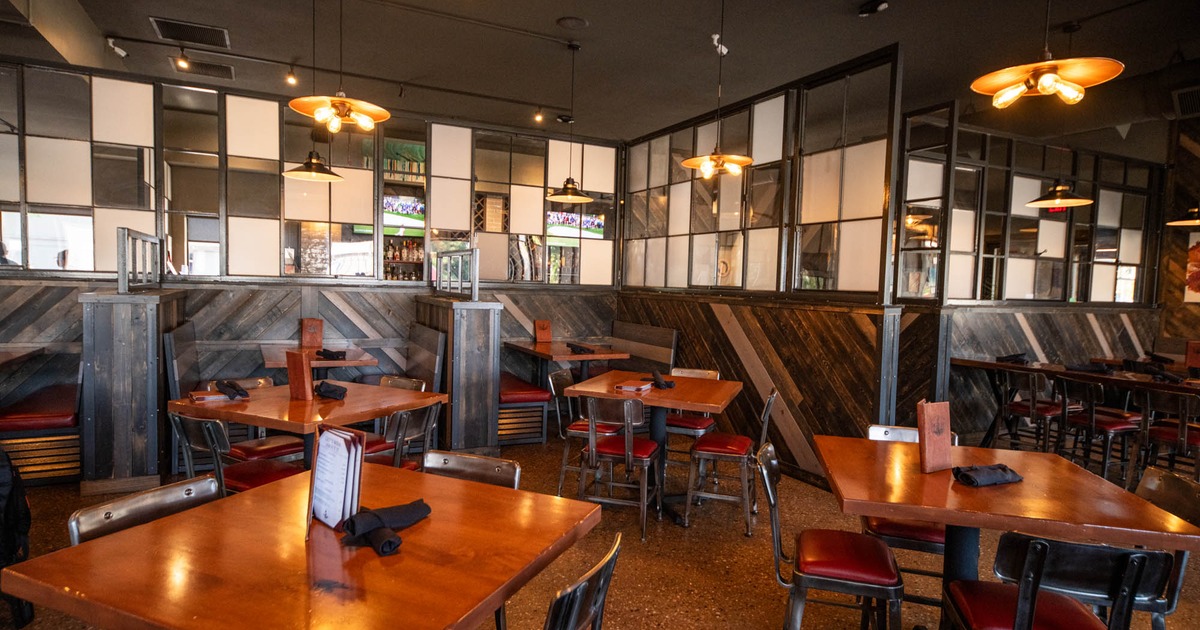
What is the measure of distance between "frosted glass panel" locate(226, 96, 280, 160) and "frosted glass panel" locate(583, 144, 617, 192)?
3550 millimetres

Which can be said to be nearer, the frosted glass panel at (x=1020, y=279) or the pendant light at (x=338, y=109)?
the pendant light at (x=338, y=109)

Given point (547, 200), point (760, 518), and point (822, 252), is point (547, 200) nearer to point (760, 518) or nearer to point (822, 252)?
point (822, 252)

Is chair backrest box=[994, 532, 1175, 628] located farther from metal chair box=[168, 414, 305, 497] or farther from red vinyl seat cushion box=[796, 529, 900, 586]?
metal chair box=[168, 414, 305, 497]

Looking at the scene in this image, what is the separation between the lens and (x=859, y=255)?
16.0ft

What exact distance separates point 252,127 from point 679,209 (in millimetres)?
4717

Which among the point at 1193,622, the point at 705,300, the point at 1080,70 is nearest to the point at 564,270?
the point at 705,300

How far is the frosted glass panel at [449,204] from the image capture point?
699 centimetres

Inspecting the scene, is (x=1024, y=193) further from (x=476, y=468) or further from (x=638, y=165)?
(x=476, y=468)

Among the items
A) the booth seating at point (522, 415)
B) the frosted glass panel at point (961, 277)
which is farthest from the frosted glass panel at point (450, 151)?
the frosted glass panel at point (961, 277)

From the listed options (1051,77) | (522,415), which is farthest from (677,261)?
(1051,77)

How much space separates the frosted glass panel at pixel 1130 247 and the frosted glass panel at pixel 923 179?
14.1 ft

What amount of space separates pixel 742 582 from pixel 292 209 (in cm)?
594

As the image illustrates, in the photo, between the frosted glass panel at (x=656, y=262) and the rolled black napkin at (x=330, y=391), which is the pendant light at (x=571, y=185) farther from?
the rolled black napkin at (x=330, y=391)

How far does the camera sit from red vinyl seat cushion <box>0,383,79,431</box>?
426 cm
